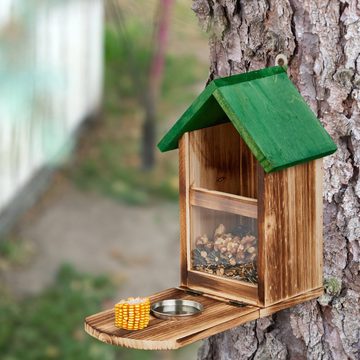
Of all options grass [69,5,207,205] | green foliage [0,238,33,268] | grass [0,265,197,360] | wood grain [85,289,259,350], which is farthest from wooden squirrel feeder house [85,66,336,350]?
grass [69,5,207,205]

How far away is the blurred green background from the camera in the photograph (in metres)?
5.10

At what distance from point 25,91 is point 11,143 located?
1.35 ft

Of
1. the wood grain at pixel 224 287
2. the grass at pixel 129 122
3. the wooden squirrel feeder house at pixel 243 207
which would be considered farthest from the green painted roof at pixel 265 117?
the grass at pixel 129 122

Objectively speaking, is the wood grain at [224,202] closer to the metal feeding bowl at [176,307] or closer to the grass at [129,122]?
the metal feeding bowl at [176,307]

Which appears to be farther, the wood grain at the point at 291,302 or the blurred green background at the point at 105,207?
the blurred green background at the point at 105,207

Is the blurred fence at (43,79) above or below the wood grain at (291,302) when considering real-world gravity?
above

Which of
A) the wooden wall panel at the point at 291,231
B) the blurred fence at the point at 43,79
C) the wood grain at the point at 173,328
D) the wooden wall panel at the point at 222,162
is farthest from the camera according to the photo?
the blurred fence at the point at 43,79

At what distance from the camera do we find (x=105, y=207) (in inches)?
258

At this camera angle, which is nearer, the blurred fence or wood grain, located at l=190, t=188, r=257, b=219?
wood grain, located at l=190, t=188, r=257, b=219

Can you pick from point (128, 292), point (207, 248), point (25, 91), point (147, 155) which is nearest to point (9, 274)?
point (128, 292)

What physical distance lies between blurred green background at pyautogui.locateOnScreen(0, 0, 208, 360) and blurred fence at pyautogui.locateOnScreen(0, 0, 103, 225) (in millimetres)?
239

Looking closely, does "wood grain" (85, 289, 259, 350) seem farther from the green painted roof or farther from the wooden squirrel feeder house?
the green painted roof

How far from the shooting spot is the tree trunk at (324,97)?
1.97 m

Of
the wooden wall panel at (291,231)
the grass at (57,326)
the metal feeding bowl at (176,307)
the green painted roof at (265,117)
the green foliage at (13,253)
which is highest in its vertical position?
the green painted roof at (265,117)
